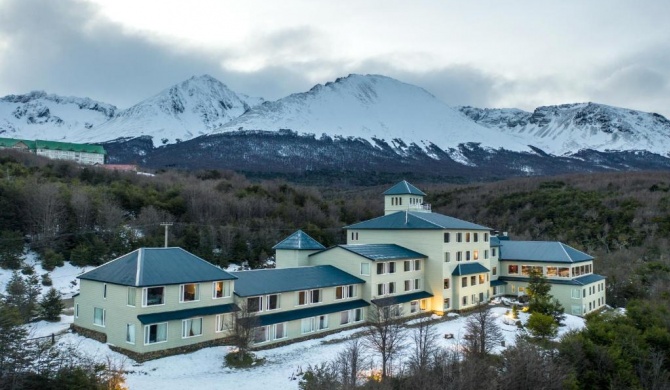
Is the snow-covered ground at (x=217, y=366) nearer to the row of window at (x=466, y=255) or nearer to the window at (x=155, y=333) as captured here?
the window at (x=155, y=333)

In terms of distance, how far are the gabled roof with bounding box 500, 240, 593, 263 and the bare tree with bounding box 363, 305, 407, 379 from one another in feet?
60.0

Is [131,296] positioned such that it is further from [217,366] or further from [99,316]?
[217,366]

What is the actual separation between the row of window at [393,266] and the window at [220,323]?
40.7ft

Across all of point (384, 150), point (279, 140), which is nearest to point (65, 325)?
point (279, 140)

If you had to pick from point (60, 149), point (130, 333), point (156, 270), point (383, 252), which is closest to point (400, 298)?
point (383, 252)

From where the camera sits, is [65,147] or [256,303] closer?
[256,303]

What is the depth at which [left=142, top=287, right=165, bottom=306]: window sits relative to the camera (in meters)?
26.1

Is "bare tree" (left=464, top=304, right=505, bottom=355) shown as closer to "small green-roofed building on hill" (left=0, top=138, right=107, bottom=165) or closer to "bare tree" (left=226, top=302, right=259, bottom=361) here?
"bare tree" (left=226, top=302, right=259, bottom=361)

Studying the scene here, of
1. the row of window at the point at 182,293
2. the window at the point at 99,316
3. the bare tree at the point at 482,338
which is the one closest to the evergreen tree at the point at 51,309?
the window at the point at 99,316

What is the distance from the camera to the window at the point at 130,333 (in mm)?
25834

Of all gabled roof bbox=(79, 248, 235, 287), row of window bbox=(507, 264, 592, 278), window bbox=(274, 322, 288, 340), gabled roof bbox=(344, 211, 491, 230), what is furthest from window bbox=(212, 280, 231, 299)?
row of window bbox=(507, 264, 592, 278)

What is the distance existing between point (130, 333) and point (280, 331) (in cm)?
832

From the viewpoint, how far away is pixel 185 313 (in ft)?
89.0

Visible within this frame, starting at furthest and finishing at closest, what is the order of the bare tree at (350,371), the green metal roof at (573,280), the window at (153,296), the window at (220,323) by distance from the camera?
the green metal roof at (573,280)
the window at (220,323)
the window at (153,296)
the bare tree at (350,371)
